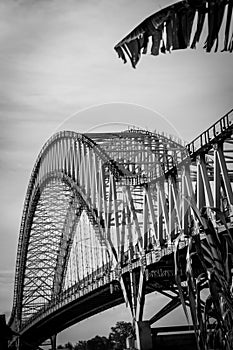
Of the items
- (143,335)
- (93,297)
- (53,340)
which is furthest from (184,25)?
(53,340)

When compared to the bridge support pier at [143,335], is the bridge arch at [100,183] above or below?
above

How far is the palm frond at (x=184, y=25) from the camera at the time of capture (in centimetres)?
938

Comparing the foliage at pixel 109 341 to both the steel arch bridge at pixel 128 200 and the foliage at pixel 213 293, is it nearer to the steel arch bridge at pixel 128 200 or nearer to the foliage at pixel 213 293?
the steel arch bridge at pixel 128 200

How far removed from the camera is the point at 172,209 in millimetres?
43438

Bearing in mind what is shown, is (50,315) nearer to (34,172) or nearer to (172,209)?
(34,172)

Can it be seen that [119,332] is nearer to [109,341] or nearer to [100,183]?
[109,341]

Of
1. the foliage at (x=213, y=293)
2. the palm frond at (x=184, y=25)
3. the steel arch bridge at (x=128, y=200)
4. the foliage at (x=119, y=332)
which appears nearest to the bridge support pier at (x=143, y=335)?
the steel arch bridge at (x=128, y=200)

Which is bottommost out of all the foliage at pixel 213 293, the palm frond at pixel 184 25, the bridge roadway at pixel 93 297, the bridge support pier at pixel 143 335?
the foliage at pixel 213 293

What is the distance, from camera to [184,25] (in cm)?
955

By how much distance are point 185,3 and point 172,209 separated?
1350 inches

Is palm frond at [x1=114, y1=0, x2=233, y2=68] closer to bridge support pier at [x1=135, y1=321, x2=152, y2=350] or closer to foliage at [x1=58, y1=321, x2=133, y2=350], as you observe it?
bridge support pier at [x1=135, y1=321, x2=152, y2=350]

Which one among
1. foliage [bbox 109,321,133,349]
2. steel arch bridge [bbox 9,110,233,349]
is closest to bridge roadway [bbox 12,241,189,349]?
steel arch bridge [bbox 9,110,233,349]

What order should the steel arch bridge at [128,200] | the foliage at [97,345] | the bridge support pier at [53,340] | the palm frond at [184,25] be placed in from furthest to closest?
1. the foliage at [97,345]
2. the bridge support pier at [53,340]
3. the steel arch bridge at [128,200]
4. the palm frond at [184,25]

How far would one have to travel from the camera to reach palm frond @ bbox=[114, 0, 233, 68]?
9.38m
